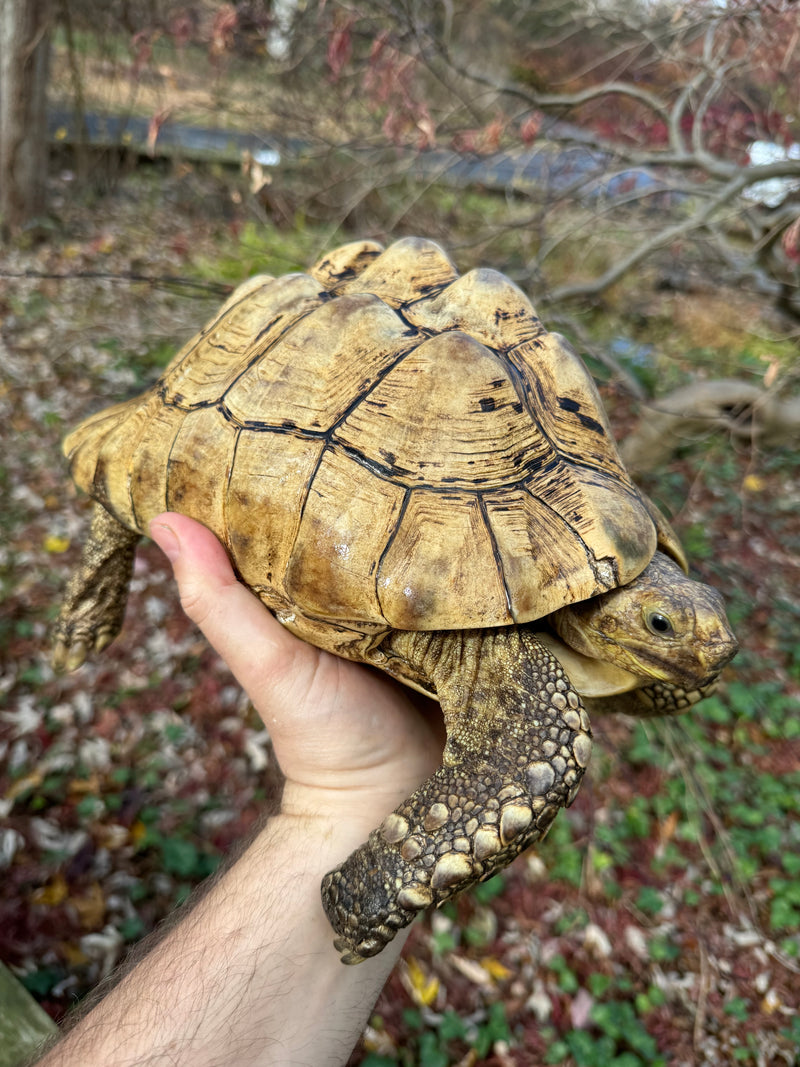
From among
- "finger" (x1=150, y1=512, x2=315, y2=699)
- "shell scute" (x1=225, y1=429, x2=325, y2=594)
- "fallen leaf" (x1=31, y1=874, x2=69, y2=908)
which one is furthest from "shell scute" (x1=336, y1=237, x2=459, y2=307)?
"fallen leaf" (x1=31, y1=874, x2=69, y2=908)

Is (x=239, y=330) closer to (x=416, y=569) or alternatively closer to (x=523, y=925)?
(x=416, y=569)

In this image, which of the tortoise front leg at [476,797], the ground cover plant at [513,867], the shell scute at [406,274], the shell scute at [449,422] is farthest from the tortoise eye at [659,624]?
the ground cover plant at [513,867]

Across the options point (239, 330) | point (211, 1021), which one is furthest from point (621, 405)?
point (211, 1021)

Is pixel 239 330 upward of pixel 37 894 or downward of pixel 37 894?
upward

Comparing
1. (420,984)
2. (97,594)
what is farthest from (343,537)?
(420,984)

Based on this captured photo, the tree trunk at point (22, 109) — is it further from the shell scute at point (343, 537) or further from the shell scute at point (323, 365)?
the shell scute at point (343, 537)

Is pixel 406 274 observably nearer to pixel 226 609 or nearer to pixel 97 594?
pixel 226 609

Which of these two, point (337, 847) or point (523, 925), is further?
point (523, 925)
